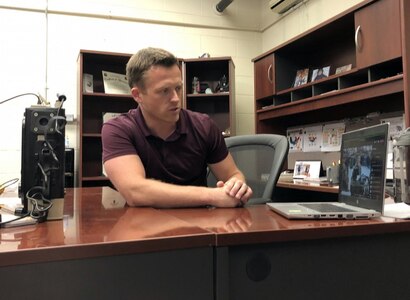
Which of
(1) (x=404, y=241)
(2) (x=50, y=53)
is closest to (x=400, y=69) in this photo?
(1) (x=404, y=241)

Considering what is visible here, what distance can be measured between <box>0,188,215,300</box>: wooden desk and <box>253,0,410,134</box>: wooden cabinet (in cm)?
A: 172

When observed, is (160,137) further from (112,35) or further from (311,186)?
(112,35)

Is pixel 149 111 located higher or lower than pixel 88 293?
higher

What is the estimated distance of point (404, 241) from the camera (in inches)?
32.7

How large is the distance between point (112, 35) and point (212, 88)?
111 cm

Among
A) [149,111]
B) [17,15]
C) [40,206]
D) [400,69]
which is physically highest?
[17,15]

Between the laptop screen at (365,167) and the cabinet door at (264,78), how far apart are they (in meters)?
2.15

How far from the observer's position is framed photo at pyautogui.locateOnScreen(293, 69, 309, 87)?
10.4ft

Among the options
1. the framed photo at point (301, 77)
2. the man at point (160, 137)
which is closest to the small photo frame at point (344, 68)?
the framed photo at point (301, 77)

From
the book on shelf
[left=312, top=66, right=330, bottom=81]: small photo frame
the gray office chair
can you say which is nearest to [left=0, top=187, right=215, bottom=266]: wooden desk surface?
the gray office chair

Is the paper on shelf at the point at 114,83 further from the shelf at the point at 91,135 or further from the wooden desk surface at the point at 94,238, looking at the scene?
the wooden desk surface at the point at 94,238

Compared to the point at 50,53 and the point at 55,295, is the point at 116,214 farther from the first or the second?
the point at 50,53

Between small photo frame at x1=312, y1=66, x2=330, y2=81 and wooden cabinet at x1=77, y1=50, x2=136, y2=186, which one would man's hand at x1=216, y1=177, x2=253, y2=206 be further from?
wooden cabinet at x1=77, y1=50, x2=136, y2=186

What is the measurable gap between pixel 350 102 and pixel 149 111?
1.45 metres
